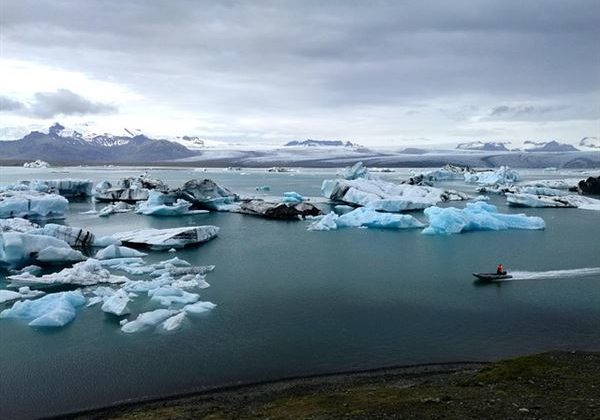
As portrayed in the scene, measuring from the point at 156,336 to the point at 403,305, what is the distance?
5.69 m

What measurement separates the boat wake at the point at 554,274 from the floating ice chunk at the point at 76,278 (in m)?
11.1

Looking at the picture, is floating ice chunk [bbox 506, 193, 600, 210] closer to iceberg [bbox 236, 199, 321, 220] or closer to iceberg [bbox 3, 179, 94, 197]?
iceberg [bbox 236, 199, 321, 220]

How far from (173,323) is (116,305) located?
1.72 m

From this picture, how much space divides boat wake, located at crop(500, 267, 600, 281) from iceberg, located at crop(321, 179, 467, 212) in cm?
1303

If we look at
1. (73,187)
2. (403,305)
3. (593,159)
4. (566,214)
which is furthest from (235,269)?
(593,159)

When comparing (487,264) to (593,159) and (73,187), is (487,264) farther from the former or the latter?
(593,159)

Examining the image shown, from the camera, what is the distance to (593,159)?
316 ft

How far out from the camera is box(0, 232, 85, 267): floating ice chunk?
16.5 metres

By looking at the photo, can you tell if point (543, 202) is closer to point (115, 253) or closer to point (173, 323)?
point (115, 253)

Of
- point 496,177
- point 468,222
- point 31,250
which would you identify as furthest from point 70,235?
point 496,177

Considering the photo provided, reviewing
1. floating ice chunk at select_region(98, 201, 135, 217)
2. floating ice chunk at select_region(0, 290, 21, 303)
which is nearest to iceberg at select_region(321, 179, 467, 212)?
floating ice chunk at select_region(98, 201, 135, 217)

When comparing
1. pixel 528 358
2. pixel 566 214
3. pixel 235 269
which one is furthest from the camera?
pixel 566 214

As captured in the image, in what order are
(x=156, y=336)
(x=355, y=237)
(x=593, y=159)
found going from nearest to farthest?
1. (x=156, y=336)
2. (x=355, y=237)
3. (x=593, y=159)

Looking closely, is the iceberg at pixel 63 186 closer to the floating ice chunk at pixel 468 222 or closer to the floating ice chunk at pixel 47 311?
the floating ice chunk at pixel 468 222
